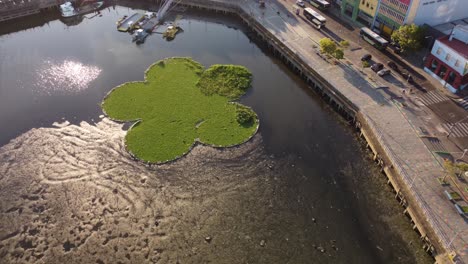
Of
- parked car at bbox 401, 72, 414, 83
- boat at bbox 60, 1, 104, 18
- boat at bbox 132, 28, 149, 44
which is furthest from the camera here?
boat at bbox 60, 1, 104, 18

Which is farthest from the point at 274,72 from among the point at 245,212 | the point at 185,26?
the point at 245,212

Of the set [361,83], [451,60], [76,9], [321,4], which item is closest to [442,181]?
[361,83]

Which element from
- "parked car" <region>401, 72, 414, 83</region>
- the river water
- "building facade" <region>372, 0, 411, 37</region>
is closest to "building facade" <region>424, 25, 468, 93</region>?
"parked car" <region>401, 72, 414, 83</region>

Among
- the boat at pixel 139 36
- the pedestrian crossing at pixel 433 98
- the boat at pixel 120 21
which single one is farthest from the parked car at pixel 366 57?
the boat at pixel 120 21

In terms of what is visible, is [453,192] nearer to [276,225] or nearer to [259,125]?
[276,225]

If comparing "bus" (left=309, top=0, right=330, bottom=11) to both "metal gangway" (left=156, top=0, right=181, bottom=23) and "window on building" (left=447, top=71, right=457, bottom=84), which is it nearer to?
"window on building" (left=447, top=71, right=457, bottom=84)

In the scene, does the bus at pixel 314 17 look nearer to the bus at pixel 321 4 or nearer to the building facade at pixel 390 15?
the bus at pixel 321 4
